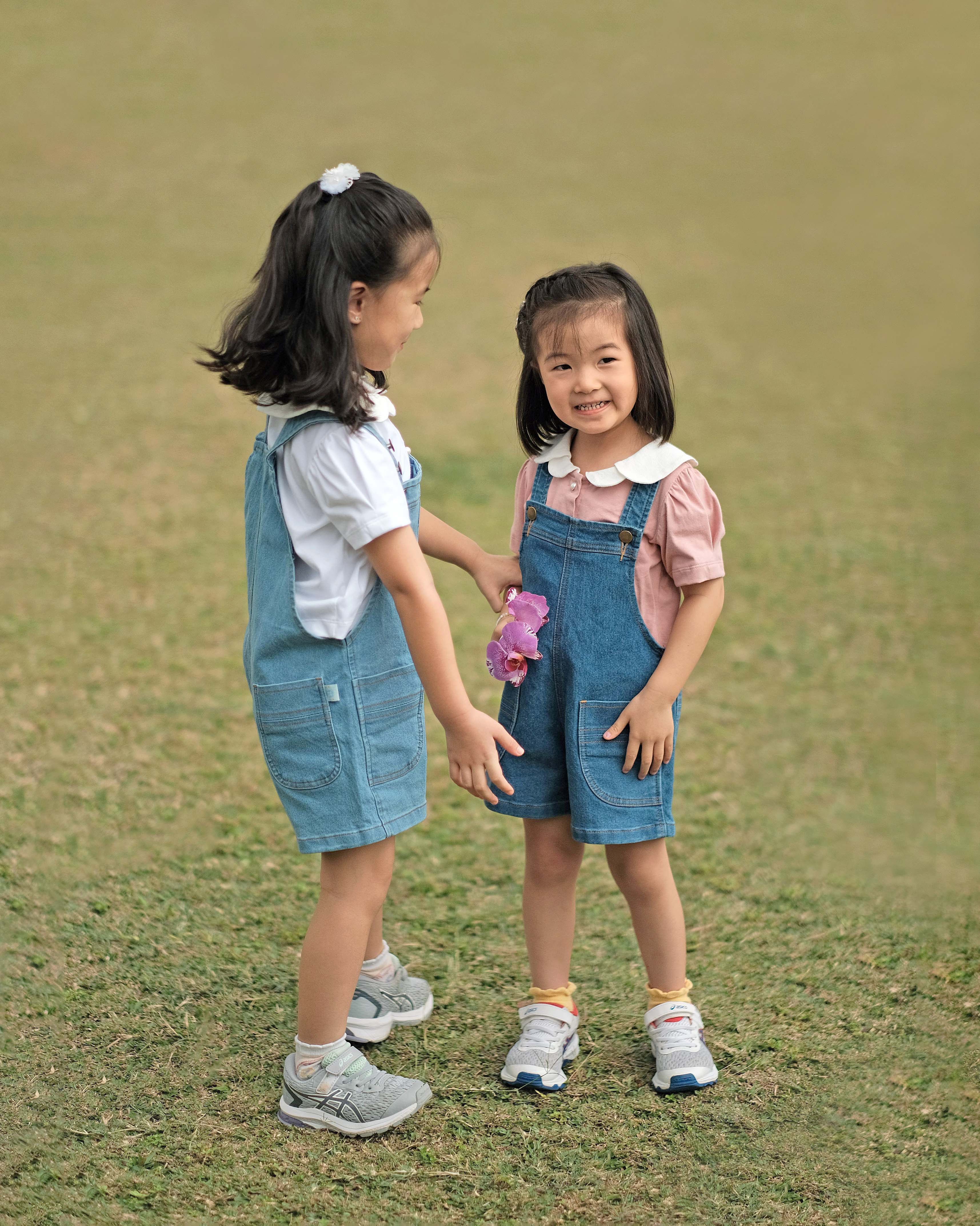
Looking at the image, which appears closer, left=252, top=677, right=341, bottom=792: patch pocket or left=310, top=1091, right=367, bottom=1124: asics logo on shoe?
left=252, top=677, right=341, bottom=792: patch pocket

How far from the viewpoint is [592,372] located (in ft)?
6.40

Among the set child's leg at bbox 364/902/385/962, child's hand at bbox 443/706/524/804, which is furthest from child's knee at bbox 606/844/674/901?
child's leg at bbox 364/902/385/962

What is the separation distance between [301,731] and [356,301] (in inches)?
24.8

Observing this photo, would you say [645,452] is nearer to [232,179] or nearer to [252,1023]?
[252,1023]

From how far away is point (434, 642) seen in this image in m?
1.86

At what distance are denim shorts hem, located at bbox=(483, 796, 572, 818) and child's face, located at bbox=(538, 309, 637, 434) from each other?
599 millimetres

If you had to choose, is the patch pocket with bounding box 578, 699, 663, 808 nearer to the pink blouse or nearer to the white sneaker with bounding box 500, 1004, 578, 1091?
the pink blouse

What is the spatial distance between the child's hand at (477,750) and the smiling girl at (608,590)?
0.45 feet

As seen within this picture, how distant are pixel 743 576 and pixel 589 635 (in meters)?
A: 2.90

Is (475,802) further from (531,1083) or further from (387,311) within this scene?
(387,311)

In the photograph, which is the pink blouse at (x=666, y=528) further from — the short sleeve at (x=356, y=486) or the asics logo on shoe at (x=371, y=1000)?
the asics logo on shoe at (x=371, y=1000)

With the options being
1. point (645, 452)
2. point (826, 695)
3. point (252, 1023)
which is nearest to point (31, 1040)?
point (252, 1023)

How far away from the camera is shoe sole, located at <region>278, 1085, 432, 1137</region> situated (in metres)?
2.01

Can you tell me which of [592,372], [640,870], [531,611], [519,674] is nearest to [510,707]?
[519,674]
